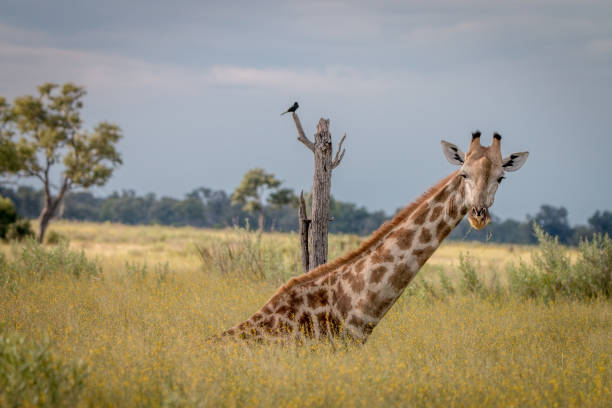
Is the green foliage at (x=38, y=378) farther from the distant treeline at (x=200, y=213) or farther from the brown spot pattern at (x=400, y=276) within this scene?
the distant treeline at (x=200, y=213)

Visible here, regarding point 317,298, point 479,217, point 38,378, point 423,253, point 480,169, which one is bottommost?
point 38,378

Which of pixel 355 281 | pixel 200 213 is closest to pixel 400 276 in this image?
pixel 355 281

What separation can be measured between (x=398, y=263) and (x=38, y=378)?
3742 mm

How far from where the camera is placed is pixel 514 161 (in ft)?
18.9

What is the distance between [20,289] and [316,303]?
22.3 ft

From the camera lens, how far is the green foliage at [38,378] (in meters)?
4.43

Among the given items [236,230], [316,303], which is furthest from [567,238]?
[316,303]

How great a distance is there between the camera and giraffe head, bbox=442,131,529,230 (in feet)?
17.5

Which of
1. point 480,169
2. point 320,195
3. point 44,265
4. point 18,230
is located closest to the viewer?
point 480,169

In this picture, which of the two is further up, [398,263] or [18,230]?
[398,263]

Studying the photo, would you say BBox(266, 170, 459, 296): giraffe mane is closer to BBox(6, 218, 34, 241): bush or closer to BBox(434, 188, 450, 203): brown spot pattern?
BBox(434, 188, 450, 203): brown spot pattern

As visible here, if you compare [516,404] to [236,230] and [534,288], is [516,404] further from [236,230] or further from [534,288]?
[236,230]

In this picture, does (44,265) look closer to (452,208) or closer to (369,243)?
(369,243)

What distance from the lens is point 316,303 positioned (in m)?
6.12
